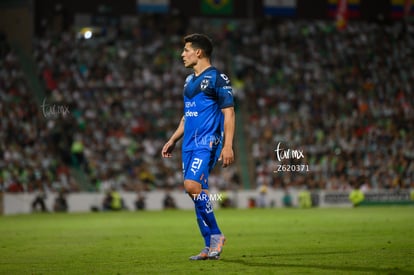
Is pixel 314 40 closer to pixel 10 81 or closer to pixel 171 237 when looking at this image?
pixel 10 81

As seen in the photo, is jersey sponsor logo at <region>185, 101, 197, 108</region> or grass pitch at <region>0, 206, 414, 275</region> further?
jersey sponsor logo at <region>185, 101, 197, 108</region>

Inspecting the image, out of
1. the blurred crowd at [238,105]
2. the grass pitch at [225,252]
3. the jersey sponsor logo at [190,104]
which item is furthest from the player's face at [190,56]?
the blurred crowd at [238,105]

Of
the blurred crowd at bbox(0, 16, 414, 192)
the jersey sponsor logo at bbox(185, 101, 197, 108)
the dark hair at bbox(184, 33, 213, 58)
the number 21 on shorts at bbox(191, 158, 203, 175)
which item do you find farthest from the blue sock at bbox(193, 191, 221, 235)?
the blurred crowd at bbox(0, 16, 414, 192)

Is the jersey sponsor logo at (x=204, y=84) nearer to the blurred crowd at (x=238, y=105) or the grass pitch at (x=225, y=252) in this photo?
the grass pitch at (x=225, y=252)

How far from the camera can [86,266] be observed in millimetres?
10906

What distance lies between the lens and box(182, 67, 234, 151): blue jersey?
11594 mm

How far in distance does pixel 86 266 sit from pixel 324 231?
903cm

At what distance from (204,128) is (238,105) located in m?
32.6

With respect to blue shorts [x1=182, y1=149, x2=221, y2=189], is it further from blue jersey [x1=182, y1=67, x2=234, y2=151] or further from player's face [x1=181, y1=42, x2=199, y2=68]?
player's face [x1=181, y1=42, x2=199, y2=68]

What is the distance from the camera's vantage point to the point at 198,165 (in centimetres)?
1143

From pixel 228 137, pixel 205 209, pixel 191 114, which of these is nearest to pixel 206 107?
pixel 191 114

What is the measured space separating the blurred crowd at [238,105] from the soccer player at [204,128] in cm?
2508

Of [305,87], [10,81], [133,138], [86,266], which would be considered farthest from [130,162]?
[86,266]

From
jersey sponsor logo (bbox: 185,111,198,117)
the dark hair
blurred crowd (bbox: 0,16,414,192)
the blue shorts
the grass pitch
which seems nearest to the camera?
the grass pitch
